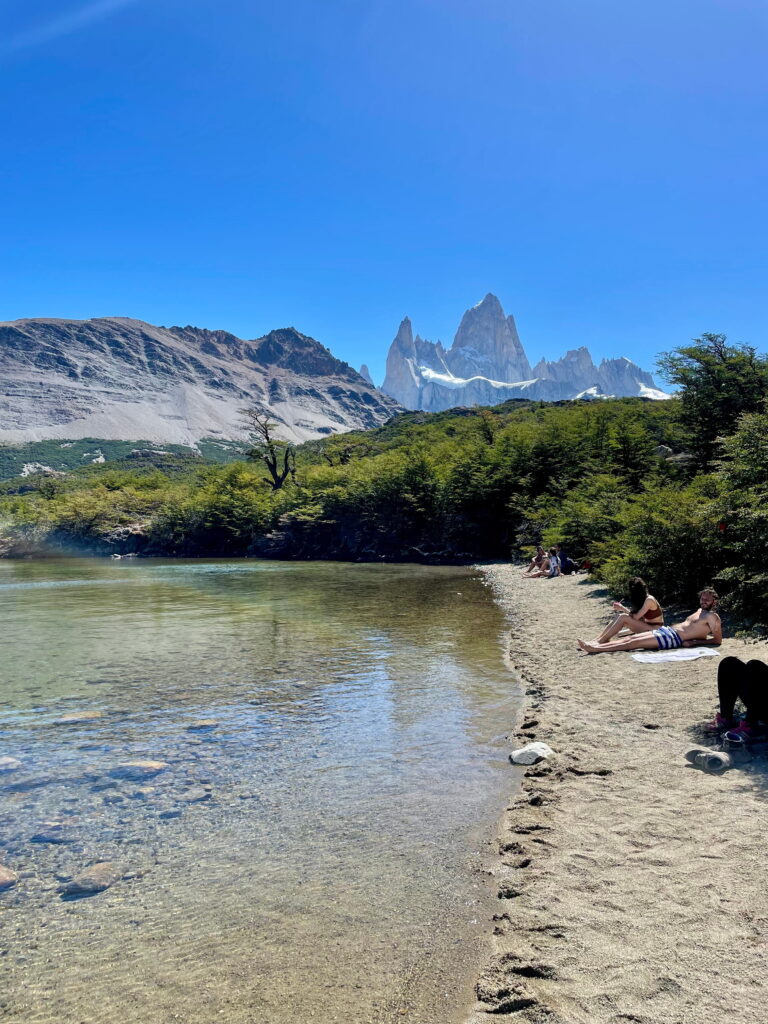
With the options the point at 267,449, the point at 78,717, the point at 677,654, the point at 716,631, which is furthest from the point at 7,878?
the point at 267,449

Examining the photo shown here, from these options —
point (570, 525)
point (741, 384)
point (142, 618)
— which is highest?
point (741, 384)

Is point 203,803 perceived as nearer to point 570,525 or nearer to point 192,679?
point 192,679

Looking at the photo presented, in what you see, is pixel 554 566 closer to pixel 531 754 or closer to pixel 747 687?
pixel 531 754

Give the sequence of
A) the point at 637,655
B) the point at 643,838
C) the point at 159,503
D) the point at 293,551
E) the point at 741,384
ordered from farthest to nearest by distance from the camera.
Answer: the point at 159,503, the point at 293,551, the point at 741,384, the point at 637,655, the point at 643,838

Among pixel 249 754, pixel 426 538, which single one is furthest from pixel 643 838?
pixel 426 538

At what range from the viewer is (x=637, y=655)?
37.8 feet

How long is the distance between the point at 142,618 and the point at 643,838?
1939cm

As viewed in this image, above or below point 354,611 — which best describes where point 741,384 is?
above

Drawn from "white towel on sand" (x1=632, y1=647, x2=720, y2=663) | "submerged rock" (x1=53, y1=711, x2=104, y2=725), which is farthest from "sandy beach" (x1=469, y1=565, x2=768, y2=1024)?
"submerged rock" (x1=53, y1=711, x2=104, y2=725)

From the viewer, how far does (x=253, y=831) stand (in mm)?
6043

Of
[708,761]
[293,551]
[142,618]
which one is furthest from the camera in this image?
[293,551]

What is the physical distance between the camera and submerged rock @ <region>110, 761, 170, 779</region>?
752 cm

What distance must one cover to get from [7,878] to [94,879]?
74 centimetres

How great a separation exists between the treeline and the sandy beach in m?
3.00
